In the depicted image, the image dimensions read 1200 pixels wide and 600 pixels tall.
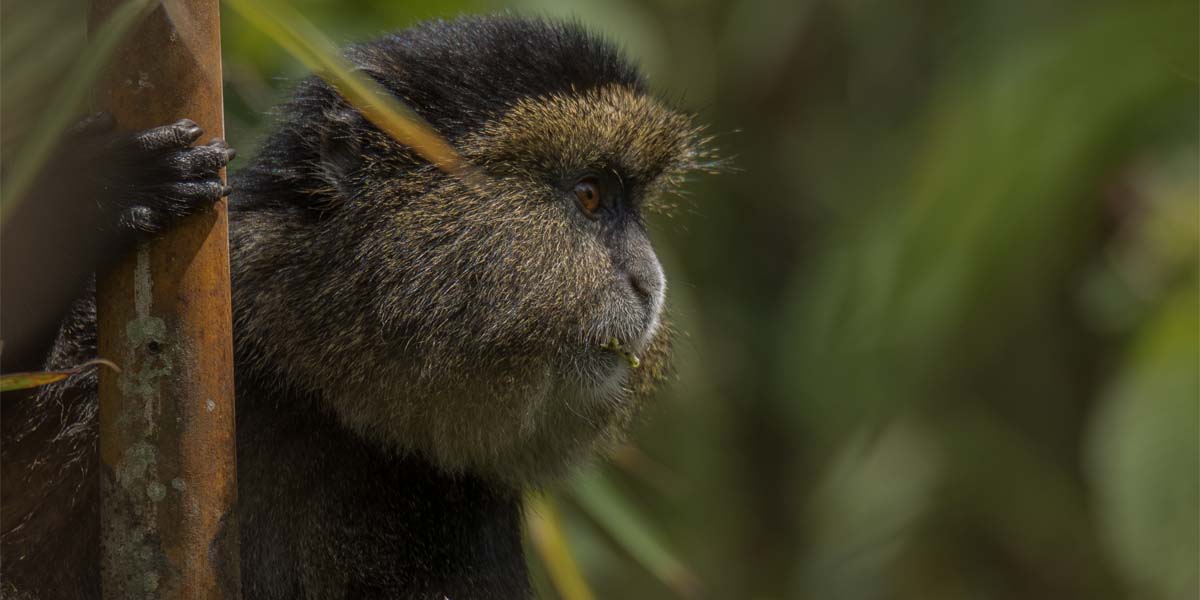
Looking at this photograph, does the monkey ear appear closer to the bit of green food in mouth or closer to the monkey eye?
the monkey eye

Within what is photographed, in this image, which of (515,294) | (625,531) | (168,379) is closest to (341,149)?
(515,294)

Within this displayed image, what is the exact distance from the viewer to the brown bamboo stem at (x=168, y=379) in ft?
7.44

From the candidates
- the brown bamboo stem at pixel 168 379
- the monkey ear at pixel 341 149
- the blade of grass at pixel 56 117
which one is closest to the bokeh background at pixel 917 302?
the monkey ear at pixel 341 149

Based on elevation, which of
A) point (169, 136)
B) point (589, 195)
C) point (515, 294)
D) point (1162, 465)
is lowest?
point (1162, 465)

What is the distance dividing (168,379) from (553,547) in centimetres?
149

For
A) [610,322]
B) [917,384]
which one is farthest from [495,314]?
[917,384]

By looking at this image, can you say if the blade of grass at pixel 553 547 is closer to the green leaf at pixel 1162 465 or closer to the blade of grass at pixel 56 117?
the blade of grass at pixel 56 117

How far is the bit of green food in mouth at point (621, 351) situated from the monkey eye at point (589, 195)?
29cm

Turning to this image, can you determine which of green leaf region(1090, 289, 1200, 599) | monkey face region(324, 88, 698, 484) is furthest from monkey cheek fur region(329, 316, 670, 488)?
green leaf region(1090, 289, 1200, 599)

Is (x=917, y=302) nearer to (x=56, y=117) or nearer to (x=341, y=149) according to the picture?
(x=341, y=149)

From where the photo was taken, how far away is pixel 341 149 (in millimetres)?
3082

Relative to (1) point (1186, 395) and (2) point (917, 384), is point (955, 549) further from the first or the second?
(1) point (1186, 395)

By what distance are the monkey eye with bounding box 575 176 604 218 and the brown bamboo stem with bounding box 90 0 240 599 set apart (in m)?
1.04

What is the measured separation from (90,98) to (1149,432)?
3.67 meters
